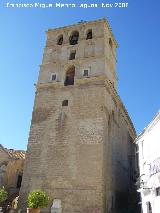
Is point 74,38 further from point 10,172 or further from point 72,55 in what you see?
point 10,172

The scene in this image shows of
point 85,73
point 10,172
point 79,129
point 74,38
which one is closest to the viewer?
point 79,129

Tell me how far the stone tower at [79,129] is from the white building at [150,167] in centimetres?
295

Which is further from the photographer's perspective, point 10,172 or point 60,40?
point 60,40

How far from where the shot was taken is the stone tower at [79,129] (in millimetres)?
22312

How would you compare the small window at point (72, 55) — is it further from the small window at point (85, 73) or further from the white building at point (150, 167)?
the white building at point (150, 167)

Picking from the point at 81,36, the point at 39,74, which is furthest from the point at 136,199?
the point at 81,36

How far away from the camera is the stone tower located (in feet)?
73.2

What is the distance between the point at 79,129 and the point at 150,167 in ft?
22.6

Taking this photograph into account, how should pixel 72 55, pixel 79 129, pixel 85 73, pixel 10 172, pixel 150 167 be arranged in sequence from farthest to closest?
1. pixel 10 172
2. pixel 72 55
3. pixel 85 73
4. pixel 79 129
5. pixel 150 167

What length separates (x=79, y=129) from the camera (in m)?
24.4

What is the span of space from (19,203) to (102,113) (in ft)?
32.0

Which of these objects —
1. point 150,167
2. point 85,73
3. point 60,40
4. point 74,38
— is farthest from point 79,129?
point 60,40

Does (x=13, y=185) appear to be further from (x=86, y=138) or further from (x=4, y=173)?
(x=86, y=138)

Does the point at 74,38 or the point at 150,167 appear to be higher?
the point at 74,38
